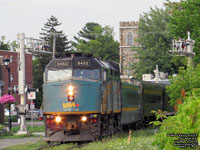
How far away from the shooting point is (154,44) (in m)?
79.4

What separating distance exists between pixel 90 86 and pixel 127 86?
729 centimetres

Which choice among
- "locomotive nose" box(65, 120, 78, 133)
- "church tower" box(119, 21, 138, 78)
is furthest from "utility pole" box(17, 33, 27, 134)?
"church tower" box(119, 21, 138, 78)

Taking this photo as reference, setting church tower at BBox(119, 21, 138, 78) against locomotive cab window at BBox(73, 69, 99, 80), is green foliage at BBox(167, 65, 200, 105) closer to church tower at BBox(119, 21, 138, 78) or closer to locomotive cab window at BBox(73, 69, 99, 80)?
locomotive cab window at BBox(73, 69, 99, 80)

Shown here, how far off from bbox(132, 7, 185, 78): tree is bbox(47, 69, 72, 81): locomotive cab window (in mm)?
54226

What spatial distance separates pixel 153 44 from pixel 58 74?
57.5 meters

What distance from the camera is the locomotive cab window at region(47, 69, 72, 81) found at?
22703 mm

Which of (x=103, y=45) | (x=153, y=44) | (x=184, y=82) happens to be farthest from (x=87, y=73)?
(x=103, y=45)

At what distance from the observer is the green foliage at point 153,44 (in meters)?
77.9

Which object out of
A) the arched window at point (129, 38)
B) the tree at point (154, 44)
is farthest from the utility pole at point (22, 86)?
the arched window at point (129, 38)

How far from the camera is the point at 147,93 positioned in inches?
1468

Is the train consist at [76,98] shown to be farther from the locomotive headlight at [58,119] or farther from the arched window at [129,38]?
the arched window at [129,38]

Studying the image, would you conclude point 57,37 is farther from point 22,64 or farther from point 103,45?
point 22,64

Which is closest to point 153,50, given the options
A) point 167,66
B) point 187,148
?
point 167,66

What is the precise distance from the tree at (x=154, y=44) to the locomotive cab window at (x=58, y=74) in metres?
54.2
